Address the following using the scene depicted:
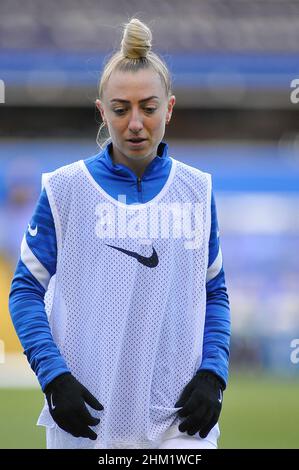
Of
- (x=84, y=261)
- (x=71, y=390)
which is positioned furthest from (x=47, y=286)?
(x=71, y=390)

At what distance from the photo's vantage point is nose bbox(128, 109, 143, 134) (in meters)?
2.43

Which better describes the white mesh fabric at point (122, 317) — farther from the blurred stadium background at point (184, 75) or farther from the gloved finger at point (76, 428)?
the blurred stadium background at point (184, 75)

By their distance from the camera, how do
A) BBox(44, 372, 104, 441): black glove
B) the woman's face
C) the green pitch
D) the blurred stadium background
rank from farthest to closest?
the blurred stadium background → the green pitch → the woman's face → BBox(44, 372, 104, 441): black glove

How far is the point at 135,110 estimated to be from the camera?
96.6 inches

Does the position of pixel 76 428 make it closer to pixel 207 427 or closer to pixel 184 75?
pixel 207 427

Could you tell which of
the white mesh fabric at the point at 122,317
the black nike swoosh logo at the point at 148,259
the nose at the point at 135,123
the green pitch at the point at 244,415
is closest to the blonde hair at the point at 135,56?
the nose at the point at 135,123

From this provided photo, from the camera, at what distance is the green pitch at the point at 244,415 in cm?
595

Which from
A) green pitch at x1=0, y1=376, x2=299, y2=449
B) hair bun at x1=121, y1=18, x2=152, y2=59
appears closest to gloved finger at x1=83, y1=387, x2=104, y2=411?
hair bun at x1=121, y1=18, x2=152, y2=59

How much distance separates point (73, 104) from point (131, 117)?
12.5 m

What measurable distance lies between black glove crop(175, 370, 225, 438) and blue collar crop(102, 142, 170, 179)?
19.0 inches

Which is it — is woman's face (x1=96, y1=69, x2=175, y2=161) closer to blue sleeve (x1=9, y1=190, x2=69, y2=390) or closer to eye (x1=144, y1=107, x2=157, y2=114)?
eye (x1=144, y1=107, x2=157, y2=114)

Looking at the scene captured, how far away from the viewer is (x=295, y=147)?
13.4 meters

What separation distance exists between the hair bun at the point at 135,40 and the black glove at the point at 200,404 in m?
0.75

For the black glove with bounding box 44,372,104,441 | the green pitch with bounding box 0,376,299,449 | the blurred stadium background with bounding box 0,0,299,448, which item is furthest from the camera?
the blurred stadium background with bounding box 0,0,299,448
